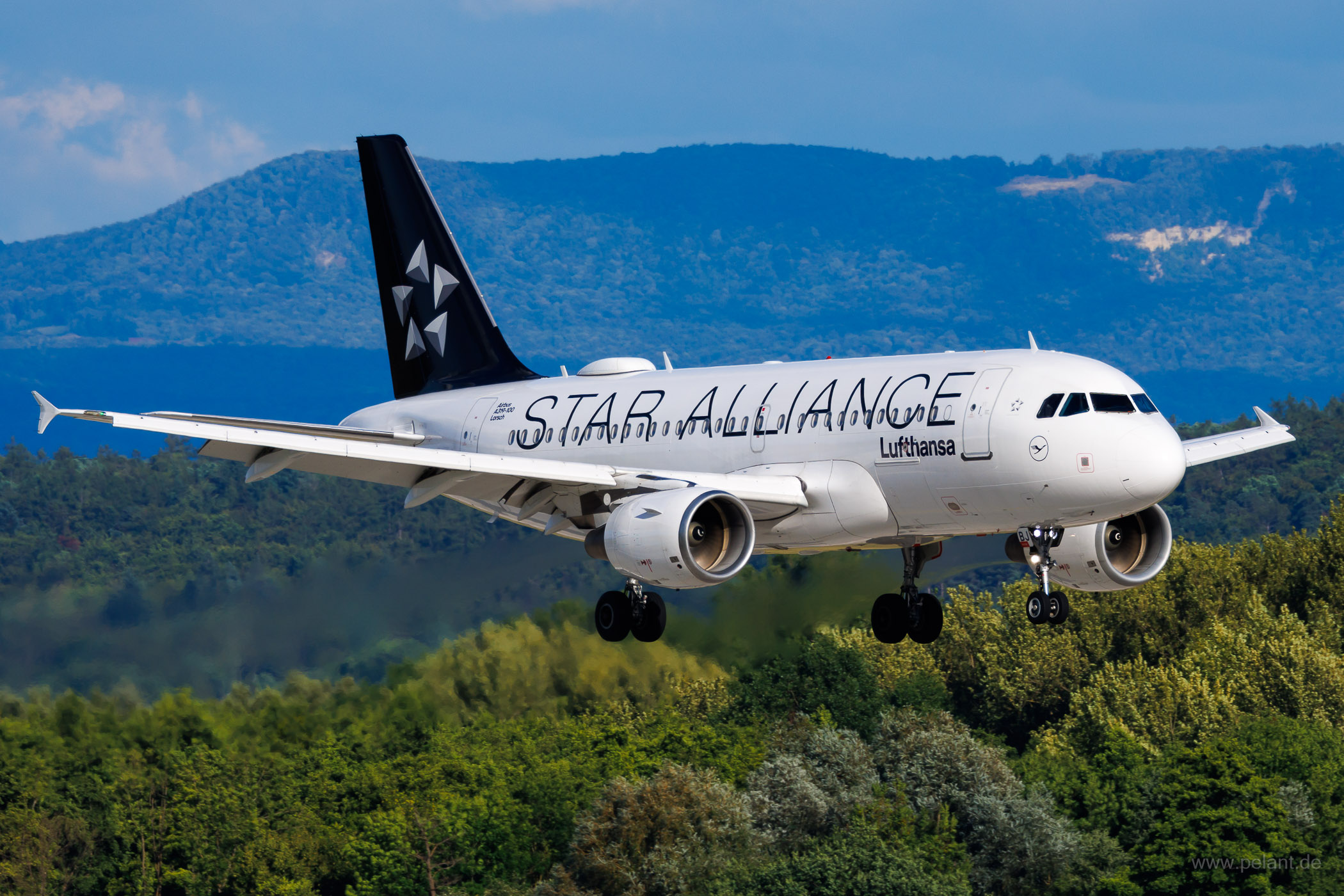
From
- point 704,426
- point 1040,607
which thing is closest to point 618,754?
point 704,426

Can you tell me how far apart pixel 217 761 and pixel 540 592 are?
125 feet

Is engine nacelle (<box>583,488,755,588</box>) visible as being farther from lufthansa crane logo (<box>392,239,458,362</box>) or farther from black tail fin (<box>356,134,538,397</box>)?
lufthansa crane logo (<box>392,239,458,362</box>)

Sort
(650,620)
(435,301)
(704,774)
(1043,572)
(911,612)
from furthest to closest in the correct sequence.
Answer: (704,774), (435,301), (911,612), (650,620), (1043,572)

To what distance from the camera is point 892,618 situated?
136 feet

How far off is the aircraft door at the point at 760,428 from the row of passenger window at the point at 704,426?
0.02 m

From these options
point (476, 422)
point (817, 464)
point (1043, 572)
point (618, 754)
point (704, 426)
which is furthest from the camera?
point (618, 754)

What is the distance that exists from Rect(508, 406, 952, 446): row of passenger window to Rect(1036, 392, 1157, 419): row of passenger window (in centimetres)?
190

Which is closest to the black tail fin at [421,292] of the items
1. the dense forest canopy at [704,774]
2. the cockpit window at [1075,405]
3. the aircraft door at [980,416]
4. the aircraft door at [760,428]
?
the aircraft door at [760,428]

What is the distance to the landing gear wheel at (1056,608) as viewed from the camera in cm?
3594

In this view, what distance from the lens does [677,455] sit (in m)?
40.8

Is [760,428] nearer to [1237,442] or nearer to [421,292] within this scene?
[1237,442]

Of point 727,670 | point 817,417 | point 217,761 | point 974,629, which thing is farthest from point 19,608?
point 974,629

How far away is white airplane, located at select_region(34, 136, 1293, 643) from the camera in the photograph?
3488 centimetres

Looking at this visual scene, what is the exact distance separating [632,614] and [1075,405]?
1008 cm
